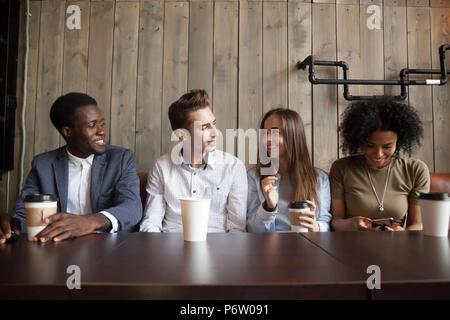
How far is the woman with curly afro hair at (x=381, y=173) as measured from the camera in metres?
1.48

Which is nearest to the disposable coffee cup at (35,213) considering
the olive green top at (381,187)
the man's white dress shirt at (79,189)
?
the man's white dress shirt at (79,189)

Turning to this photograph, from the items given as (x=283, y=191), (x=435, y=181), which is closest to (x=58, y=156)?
(x=283, y=191)

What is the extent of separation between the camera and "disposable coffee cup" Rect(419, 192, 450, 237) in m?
0.95

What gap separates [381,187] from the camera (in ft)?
5.01

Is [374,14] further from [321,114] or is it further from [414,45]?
[321,114]

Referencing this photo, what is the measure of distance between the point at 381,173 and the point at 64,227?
1294 mm

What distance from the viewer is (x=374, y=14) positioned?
2.09 metres

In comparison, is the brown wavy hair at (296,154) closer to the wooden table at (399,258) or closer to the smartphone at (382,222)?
the smartphone at (382,222)

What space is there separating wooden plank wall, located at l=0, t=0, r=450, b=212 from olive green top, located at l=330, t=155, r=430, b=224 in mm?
477

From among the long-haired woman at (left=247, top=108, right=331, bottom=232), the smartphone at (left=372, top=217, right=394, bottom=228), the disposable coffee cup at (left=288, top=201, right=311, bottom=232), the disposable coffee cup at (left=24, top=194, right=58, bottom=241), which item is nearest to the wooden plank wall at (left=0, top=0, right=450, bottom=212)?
the long-haired woman at (left=247, top=108, right=331, bottom=232)

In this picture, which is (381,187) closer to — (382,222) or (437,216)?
(382,222)

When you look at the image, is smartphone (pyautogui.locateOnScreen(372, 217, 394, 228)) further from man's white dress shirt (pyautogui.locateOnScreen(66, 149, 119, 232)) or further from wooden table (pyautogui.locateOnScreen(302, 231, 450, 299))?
man's white dress shirt (pyautogui.locateOnScreen(66, 149, 119, 232))

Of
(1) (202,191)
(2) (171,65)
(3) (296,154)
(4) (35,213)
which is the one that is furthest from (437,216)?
(2) (171,65)
